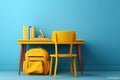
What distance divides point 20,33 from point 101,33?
1723 mm

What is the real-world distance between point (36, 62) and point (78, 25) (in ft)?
4.17

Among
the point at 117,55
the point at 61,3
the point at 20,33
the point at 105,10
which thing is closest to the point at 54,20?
the point at 61,3

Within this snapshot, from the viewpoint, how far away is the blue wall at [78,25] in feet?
17.0

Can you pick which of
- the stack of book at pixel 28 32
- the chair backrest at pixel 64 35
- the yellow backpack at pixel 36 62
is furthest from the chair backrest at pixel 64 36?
the stack of book at pixel 28 32

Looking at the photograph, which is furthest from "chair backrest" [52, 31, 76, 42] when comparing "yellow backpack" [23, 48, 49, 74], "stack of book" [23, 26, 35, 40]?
"stack of book" [23, 26, 35, 40]

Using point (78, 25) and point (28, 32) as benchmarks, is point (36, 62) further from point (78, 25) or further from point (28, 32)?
point (78, 25)

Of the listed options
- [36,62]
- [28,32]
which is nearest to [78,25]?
[28,32]

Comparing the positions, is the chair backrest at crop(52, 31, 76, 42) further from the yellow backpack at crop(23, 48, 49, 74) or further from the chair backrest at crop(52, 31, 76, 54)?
the yellow backpack at crop(23, 48, 49, 74)

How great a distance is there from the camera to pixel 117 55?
520cm

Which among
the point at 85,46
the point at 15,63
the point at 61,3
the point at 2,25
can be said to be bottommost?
the point at 15,63

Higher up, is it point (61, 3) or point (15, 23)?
point (61, 3)

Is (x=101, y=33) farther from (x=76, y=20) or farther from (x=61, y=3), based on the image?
(x=61, y=3)

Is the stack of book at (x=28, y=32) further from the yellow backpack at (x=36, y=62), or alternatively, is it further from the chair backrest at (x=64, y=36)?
the chair backrest at (x=64, y=36)

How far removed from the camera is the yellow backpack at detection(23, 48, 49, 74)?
454 cm
